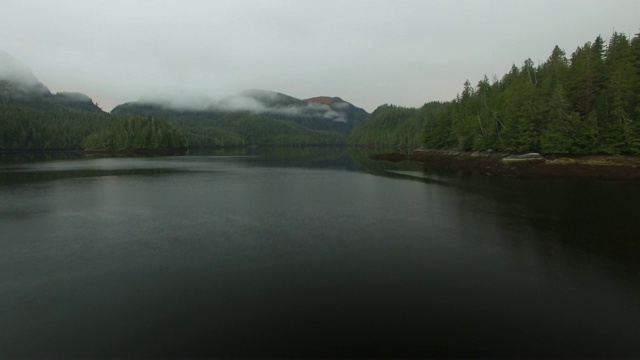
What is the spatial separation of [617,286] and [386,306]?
14.1 meters

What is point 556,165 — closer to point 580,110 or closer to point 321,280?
point 580,110

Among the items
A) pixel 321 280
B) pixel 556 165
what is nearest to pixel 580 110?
pixel 556 165

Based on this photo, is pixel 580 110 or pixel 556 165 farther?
pixel 580 110

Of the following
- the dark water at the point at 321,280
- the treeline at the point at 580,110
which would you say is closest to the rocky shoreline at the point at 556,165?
the treeline at the point at 580,110

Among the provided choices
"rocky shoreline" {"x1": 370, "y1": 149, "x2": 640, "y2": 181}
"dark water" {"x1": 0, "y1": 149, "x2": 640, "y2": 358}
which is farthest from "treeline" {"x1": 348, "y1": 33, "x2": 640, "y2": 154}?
"dark water" {"x1": 0, "y1": 149, "x2": 640, "y2": 358}

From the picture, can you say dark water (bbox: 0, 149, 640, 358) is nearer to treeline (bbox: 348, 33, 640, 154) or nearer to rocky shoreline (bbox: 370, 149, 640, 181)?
rocky shoreline (bbox: 370, 149, 640, 181)

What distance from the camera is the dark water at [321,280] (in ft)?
49.4

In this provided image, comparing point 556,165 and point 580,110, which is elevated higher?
point 580,110

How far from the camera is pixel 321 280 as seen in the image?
21.0 meters

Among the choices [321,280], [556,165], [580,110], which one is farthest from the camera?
[580,110]

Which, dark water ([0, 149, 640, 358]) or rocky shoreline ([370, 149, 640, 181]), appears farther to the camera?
rocky shoreline ([370, 149, 640, 181])

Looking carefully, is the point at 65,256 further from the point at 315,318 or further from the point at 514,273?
the point at 514,273

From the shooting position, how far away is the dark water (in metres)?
15.1

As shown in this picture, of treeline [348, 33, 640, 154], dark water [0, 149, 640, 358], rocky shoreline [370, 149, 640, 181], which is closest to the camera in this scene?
dark water [0, 149, 640, 358]
